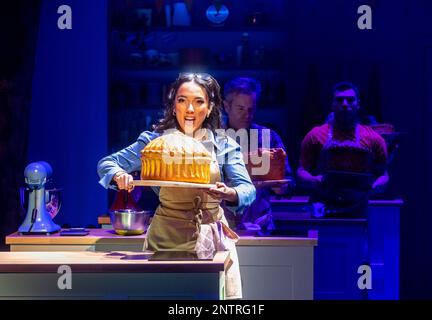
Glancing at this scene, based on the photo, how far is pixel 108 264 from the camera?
2.78 meters

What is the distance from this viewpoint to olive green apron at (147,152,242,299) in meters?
2.99

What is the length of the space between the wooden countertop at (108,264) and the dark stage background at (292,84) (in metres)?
3.51

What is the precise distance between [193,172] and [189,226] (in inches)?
7.1

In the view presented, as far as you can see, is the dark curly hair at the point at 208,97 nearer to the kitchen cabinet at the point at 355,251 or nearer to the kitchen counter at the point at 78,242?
the kitchen counter at the point at 78,242

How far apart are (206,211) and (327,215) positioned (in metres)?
1.76

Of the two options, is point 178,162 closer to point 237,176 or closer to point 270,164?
point 237,176

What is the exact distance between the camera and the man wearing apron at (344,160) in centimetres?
473

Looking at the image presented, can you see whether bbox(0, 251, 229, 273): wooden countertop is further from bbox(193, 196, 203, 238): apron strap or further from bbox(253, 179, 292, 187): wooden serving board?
bbox(253, 179, 292, 187): wooden serving board

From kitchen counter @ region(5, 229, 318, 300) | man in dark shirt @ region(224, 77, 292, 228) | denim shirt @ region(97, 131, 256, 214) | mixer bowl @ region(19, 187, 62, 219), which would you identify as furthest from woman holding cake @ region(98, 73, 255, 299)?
man in dark shirt @ region(224, 77, 292, 228)

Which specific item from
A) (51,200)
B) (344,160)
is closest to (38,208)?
(51,200)

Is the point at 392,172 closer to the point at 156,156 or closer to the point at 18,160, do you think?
the point at 18,160

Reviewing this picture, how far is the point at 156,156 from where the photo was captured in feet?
9.82

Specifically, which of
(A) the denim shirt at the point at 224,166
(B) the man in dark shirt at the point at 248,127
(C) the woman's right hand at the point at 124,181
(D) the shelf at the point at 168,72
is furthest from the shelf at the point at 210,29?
(C) the woman's right hand at the point at 124,181

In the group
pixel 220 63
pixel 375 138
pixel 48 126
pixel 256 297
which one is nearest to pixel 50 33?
pixel 48 126
